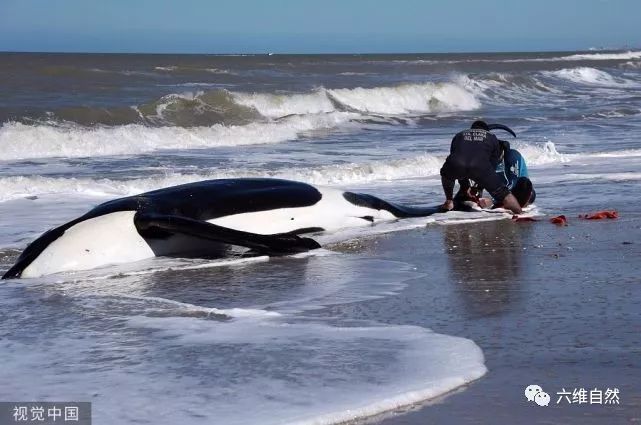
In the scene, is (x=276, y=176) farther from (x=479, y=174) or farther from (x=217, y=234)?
(x=217, y=234)

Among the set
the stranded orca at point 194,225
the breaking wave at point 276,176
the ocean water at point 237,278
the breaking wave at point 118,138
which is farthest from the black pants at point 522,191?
the breaking wave at point 118,138

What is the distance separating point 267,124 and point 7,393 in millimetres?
22251

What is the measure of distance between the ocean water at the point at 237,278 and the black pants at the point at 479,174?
0.30 metres

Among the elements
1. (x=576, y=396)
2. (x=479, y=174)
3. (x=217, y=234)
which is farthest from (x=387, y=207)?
(x=576, y=396)

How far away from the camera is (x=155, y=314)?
6621 millimetres

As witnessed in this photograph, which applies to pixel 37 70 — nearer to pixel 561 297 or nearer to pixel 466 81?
pixel 466 81

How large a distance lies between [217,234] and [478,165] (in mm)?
3726

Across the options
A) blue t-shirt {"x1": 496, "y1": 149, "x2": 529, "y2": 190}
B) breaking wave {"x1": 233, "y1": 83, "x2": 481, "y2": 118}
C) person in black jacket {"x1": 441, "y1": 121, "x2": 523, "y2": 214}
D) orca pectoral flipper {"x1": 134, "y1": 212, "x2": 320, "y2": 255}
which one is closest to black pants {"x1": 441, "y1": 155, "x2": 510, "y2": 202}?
person in black jacket {"x1": 441, "y1": 121, "x2": 523, "y2": 214}

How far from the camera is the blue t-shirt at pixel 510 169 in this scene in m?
11.6

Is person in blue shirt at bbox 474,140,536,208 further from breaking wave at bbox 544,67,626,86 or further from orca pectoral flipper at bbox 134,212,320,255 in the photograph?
breaking wave at bbox 544,67,626,86

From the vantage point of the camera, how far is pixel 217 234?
835 cm

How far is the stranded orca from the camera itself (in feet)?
27.5

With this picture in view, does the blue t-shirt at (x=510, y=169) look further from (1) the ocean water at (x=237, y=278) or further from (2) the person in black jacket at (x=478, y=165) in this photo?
(1) the ocean water at (x=237, y=278)

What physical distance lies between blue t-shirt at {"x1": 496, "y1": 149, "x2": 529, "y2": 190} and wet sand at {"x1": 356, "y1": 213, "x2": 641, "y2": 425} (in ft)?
3.49
